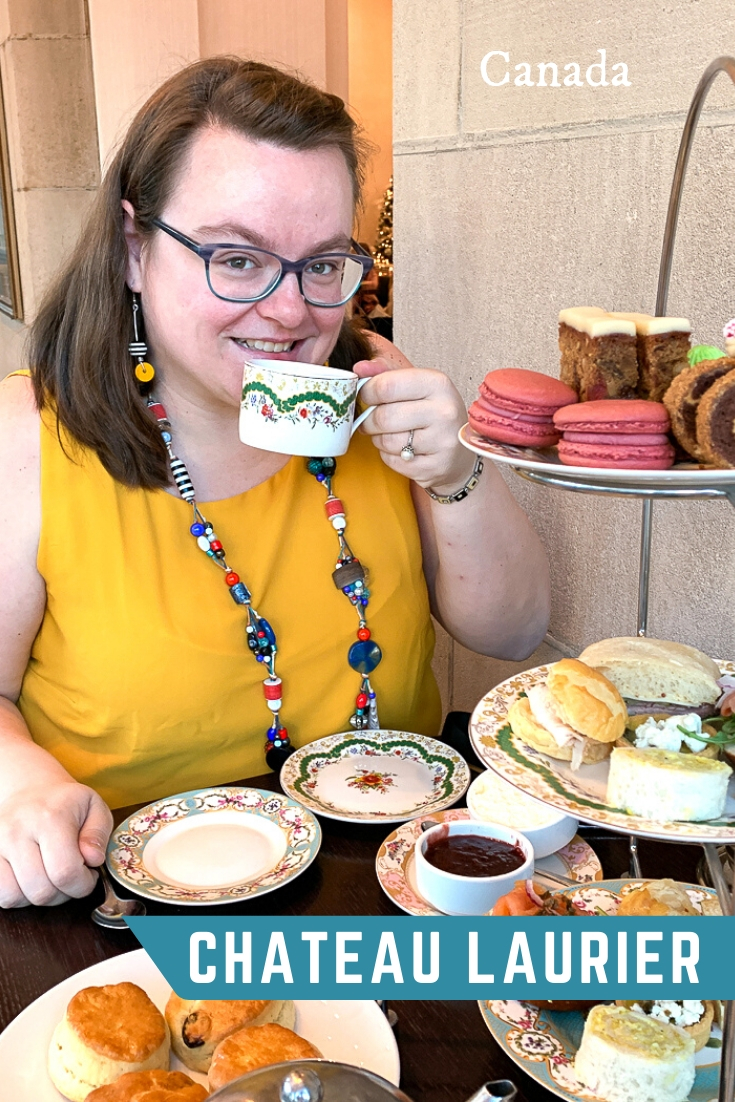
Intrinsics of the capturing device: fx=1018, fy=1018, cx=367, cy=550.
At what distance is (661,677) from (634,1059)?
0.97 feet

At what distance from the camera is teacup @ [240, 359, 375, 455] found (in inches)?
39.9

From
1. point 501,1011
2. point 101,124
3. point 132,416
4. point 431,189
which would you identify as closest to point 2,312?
point 101,124

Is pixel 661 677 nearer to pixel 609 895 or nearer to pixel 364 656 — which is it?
pixel 609 895

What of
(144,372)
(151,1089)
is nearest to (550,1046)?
(151,1089)

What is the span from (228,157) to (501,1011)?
106 centimetres

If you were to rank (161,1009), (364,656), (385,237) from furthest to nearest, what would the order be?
(385,237) < (364,656) < (161,1009)

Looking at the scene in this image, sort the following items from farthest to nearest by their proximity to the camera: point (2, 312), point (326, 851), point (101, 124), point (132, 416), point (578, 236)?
point (2, 312) → point (101, 124) → point (578, 236) → point (132, 416) → point (326, 851)

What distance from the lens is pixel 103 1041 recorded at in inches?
31.8

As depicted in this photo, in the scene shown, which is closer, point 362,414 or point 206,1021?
point 206,1021

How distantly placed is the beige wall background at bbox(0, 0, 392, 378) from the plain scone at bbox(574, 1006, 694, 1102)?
148cm

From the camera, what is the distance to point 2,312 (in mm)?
6441

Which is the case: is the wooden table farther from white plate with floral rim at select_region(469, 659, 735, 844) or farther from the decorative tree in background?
the decorative tree in background

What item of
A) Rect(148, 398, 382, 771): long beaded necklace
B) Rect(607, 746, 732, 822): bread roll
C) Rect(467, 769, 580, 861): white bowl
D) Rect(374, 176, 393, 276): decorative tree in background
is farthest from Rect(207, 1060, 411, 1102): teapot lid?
Rect(374, 176, 393, 276): decorative tree in background

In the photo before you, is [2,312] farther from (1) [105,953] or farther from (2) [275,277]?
(1) [105,953]
